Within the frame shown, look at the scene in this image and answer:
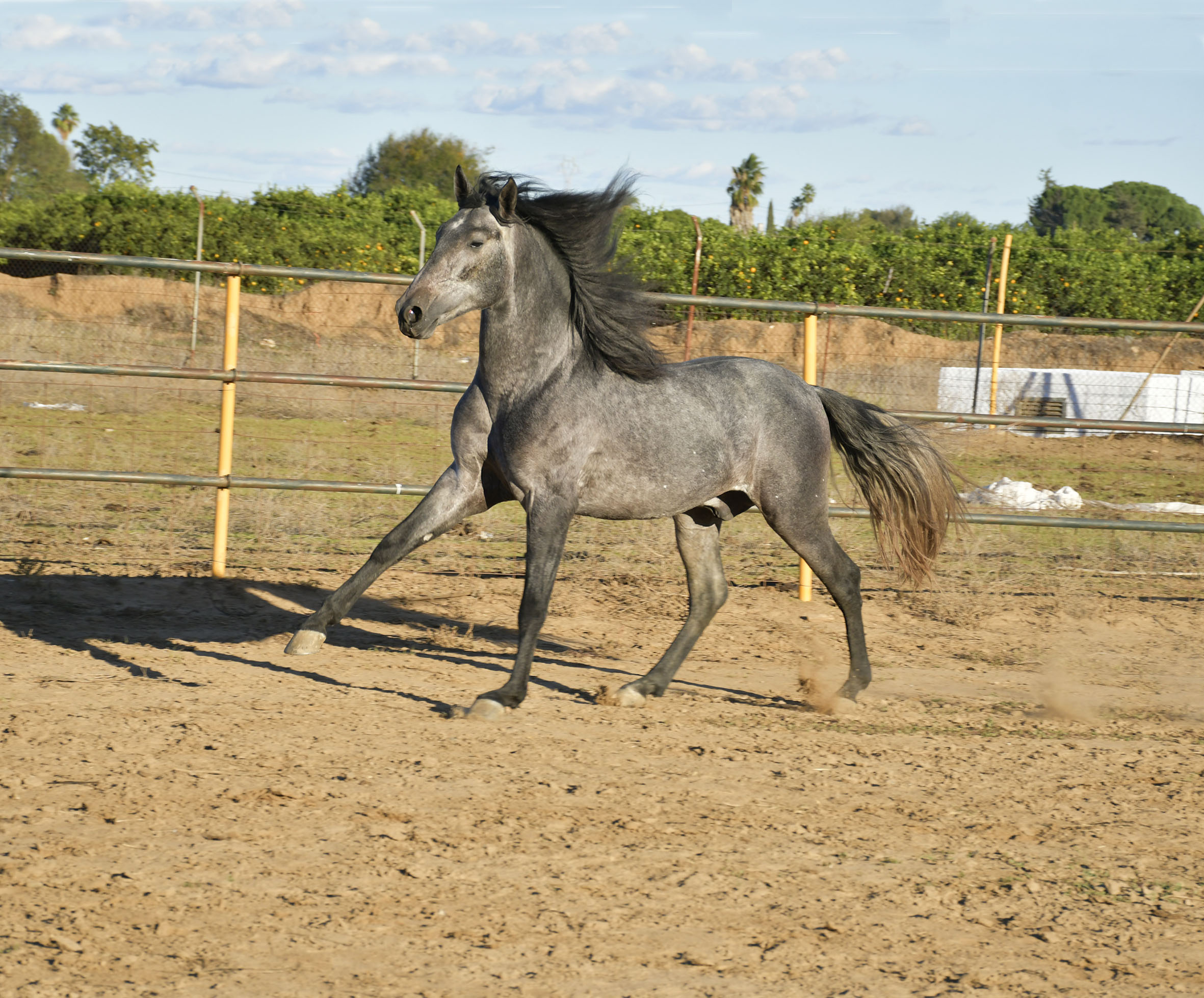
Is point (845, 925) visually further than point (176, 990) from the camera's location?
Yes

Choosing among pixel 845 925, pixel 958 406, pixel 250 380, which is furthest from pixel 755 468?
pixel 958 406

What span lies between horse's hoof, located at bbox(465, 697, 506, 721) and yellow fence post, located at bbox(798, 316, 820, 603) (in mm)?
2915

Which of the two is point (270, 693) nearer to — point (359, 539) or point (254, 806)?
point (254, 806)

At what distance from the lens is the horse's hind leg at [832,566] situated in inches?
193

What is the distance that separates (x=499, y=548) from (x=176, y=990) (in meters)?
5.55

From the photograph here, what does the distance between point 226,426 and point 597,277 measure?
2671mm

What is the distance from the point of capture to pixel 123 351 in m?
16.2

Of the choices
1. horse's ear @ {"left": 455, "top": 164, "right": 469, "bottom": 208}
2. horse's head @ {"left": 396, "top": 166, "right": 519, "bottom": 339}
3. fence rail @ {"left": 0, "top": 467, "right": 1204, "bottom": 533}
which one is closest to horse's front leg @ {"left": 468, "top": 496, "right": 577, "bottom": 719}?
horse's head @ {"left": 396, "top": 166, "right": 519, "bottom": 339}

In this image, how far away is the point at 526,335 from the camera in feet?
14.6

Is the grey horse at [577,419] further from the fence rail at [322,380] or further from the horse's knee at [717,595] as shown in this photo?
the fence rail at [322,380]

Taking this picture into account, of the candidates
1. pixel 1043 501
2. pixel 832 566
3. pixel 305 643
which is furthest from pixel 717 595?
pixel 1043 501

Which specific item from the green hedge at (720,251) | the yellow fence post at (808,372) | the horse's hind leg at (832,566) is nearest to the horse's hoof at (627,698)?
the horse's hind leg at (832,566)

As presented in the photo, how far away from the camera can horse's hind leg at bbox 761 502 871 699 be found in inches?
193

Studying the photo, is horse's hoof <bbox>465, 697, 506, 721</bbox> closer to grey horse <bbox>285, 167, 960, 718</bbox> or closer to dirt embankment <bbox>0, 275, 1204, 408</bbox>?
grey horse <bbox>285, 167, 960, 718</bbox>
